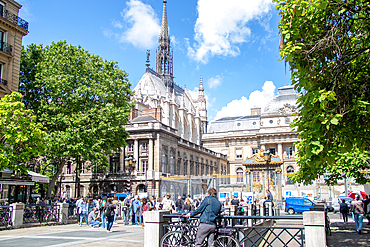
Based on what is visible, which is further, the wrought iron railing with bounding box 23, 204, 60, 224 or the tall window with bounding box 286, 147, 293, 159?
the tall window with bounding box 286, 147, 293, 159

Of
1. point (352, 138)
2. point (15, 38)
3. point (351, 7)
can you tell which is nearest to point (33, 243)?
point (352, 138)

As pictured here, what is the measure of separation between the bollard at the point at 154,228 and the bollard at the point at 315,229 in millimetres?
3488

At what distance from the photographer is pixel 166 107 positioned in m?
70.4

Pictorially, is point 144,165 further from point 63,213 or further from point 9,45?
point 9,45

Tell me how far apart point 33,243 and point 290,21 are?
11.0m

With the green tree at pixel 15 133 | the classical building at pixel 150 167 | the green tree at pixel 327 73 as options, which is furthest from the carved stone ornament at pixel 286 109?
the green tree at pixel 327 73

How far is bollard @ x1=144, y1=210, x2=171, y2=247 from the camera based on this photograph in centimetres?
851

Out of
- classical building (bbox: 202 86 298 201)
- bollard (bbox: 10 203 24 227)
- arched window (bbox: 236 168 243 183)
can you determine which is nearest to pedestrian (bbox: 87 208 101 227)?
bollard (bbox: 10 203 24 227)

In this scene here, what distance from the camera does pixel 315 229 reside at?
7336mm

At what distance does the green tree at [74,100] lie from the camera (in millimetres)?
28391

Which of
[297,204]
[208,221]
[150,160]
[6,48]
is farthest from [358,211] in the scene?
[150,160]

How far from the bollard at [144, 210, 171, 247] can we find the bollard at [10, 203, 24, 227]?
1246cm

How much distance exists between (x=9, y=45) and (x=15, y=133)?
28.2 ft

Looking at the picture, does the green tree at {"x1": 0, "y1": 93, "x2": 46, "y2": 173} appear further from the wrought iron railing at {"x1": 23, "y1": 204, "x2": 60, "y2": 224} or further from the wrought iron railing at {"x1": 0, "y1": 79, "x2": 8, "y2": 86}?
the wrought iron railing at {"x1": 0, "y1": 79, "x2": 8, "y2": 86}
